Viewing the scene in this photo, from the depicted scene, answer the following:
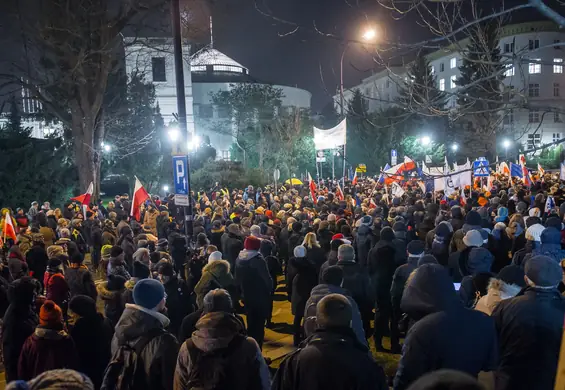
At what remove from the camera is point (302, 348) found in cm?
327

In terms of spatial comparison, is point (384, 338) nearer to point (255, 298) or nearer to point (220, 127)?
point (255, 298)

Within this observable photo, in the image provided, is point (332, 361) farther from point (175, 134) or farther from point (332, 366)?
point (175, 134)

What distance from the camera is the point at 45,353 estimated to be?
169 inches

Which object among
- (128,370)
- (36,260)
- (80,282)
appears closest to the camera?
(128,370)

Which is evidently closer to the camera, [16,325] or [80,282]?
[16,325]

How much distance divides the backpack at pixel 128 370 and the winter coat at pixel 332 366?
1.12 m

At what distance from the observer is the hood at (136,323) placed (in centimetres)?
377

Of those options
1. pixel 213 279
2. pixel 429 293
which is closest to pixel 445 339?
pixel 429 293

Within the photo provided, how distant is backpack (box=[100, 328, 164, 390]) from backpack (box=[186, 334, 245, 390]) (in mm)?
471

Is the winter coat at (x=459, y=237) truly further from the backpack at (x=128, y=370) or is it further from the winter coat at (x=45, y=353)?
the winter coat at (x=45, y=353)

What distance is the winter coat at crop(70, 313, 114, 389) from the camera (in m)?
4.87

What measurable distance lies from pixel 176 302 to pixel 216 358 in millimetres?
3403

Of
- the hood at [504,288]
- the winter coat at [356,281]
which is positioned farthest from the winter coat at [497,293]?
the winter coat at [356,281]

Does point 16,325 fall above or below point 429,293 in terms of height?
below
